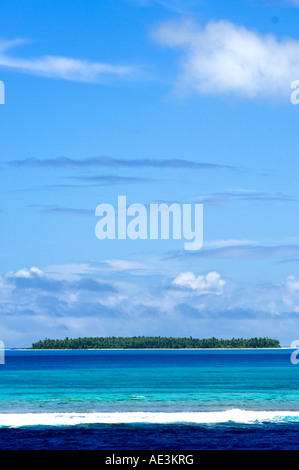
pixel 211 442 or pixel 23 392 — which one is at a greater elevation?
pixel 23 392

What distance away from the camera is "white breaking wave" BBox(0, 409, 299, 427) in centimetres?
5841

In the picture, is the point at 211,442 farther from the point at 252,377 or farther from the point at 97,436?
the point at 252,377

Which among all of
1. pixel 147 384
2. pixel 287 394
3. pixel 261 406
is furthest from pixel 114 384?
pixel 261 406

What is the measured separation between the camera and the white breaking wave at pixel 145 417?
58406 millimetres

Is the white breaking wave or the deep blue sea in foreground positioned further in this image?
the white breaking wave

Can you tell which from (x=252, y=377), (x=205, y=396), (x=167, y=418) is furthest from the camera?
(x=252, y=377)

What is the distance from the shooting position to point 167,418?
61.1 m

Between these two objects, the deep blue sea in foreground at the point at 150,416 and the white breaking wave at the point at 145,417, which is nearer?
the deep blue sea in foreground at the point at 150,416

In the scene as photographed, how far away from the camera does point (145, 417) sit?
61.5 metres
